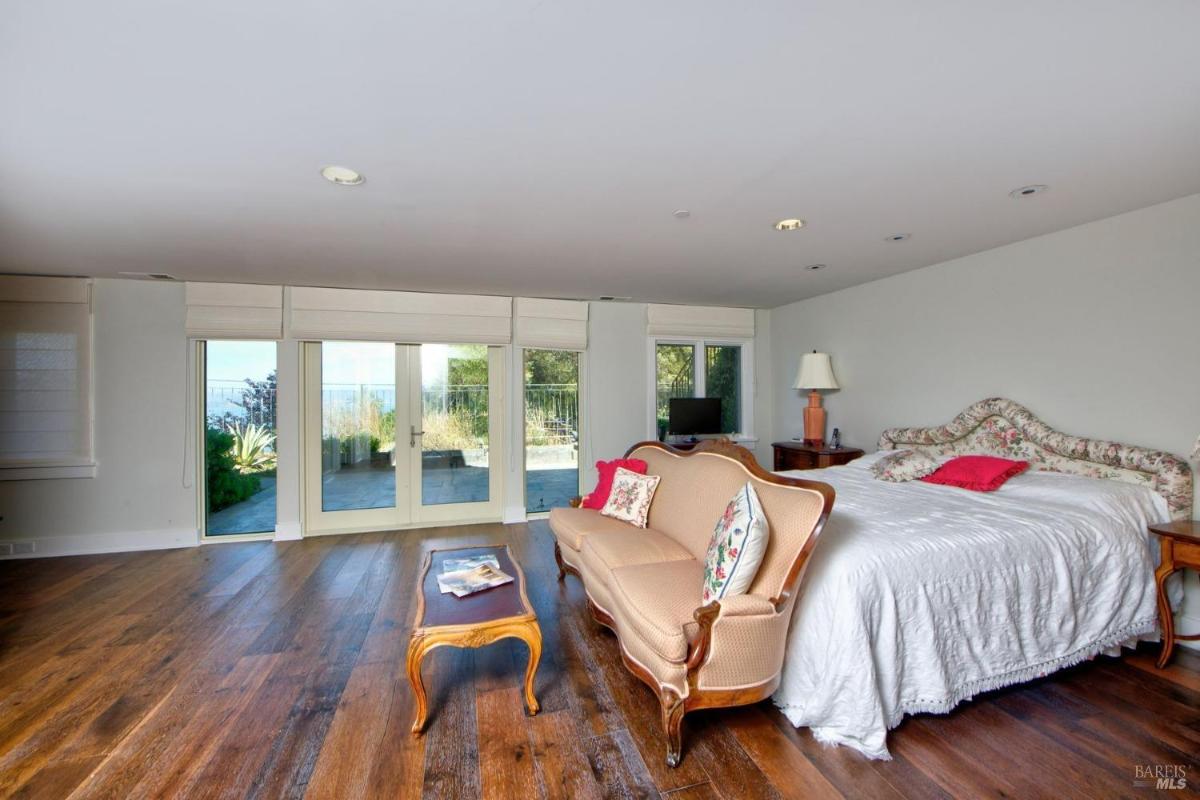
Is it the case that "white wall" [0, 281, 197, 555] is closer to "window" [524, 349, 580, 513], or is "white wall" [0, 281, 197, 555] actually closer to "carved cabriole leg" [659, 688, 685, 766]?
"window" [524, 349, 580, 513]

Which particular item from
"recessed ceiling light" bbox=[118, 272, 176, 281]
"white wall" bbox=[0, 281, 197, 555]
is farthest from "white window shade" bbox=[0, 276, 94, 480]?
"recessed ceiling light" bbox=[118, 272, 176, 281]

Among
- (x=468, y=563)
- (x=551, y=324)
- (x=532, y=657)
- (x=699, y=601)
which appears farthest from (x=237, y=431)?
(x=699, y=601)

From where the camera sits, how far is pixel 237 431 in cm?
450

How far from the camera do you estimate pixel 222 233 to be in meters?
2.92

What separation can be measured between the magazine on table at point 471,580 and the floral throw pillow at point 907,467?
2570 mm

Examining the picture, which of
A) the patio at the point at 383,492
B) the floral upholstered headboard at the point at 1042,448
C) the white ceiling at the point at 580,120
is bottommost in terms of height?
the patio at the point at 383,492

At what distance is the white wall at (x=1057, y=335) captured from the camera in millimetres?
2594

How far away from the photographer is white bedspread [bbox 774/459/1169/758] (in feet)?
6.01

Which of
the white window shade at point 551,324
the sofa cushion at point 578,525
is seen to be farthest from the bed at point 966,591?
the white window shade at point 551,324

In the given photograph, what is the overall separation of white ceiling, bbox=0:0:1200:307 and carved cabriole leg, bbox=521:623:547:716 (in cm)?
196

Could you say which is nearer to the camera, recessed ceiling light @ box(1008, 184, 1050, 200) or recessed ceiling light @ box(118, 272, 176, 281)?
recessed ceiling light @ box(1008, 184, 1050, 200)

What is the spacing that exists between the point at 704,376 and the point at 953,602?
148 inches

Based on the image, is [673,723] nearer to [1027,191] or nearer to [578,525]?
[578,525]

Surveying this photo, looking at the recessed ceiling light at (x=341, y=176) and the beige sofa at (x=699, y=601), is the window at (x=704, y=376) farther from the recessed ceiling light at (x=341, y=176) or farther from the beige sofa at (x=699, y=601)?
the recessed ceiling light at (x=341, y=176)
